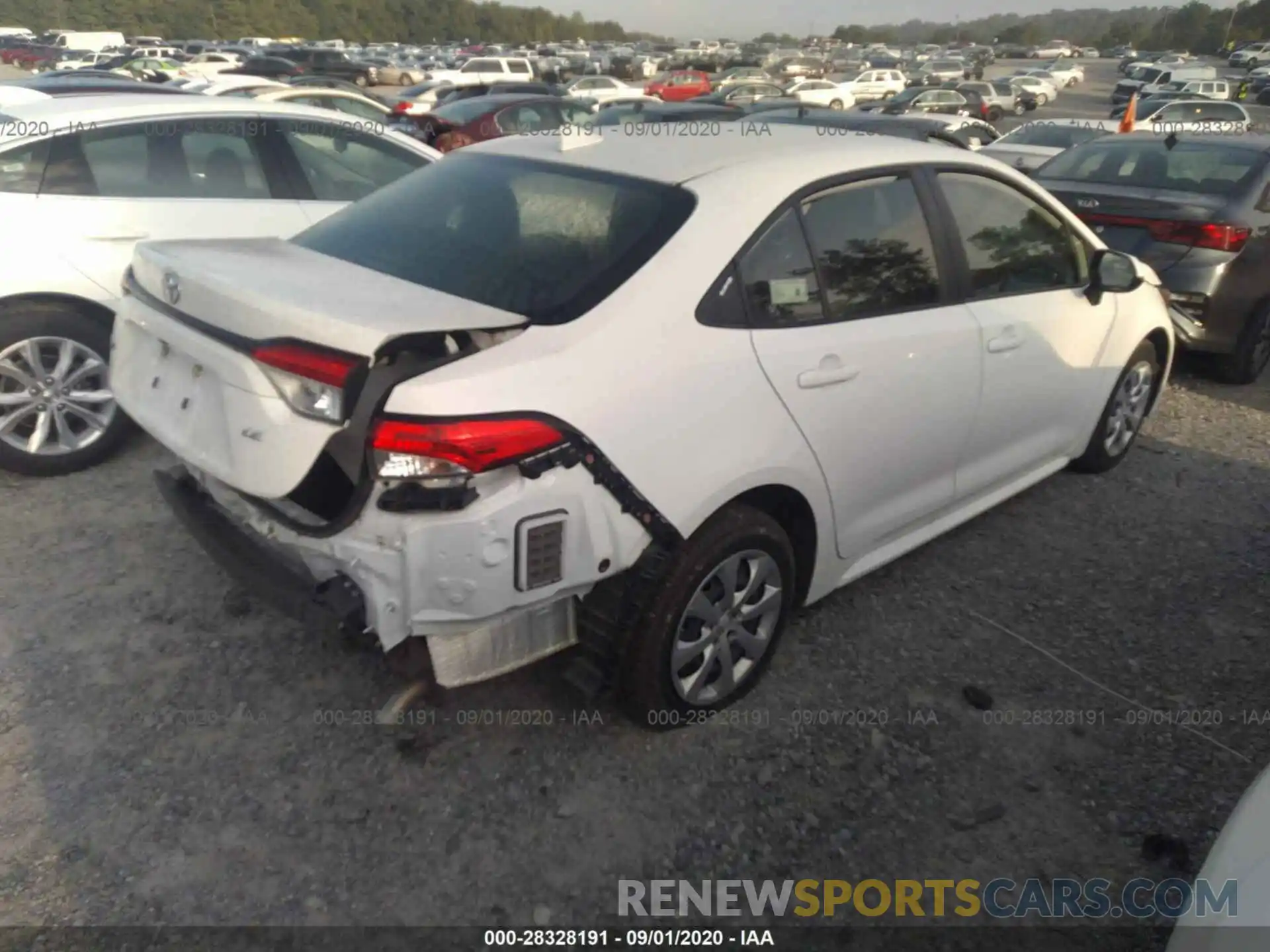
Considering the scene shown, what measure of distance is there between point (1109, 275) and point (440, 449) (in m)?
3.24

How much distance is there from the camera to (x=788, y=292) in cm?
278

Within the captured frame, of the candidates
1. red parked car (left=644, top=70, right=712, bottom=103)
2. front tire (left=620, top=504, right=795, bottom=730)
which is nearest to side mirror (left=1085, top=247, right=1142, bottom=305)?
front tire (left=620, top=504, right=795, bottom=730)

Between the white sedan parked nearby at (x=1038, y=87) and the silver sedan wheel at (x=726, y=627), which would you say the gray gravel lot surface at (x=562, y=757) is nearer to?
the silver sedan wheel at (x=726, y=627)

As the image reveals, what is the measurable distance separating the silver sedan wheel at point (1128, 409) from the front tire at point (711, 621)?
253cm

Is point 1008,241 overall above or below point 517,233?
below

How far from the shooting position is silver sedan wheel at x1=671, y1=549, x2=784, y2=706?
2.72 metres

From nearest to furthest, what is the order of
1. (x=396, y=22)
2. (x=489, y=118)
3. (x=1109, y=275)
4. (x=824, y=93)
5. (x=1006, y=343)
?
(x=1006, y=343) < (x=1109, y=275) < (x=489, y=118) < (x=824, y=93) < (x=396, y=22)

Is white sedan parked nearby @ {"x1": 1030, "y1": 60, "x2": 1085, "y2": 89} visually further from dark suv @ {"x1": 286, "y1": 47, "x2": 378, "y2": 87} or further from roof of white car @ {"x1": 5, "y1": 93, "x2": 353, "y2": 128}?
roof of white car @ {"x1": 5, "y1": 93, "x2": 353, "y2": 128}

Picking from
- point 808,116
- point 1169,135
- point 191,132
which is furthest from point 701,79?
point 191,132

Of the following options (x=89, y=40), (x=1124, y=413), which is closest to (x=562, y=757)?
(x=1124, y=413)

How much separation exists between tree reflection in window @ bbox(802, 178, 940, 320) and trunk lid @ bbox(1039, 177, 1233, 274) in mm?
3396

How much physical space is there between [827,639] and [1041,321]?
156 cm

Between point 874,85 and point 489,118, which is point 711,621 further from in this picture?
point 874,85

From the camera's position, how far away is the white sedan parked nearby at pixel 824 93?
31734 mm
